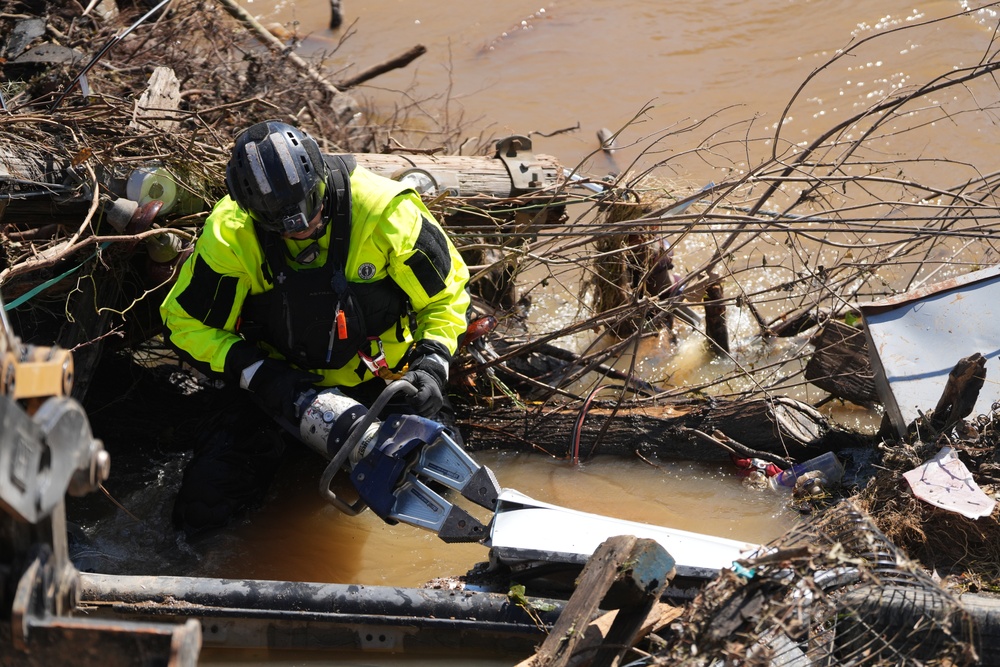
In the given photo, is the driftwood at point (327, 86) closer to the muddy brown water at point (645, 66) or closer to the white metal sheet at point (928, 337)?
the muddy brown water at point (645, 66)

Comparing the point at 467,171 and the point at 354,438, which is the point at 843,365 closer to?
the point at 467,171

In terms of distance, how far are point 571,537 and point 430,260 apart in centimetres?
133

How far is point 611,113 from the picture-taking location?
8195mm

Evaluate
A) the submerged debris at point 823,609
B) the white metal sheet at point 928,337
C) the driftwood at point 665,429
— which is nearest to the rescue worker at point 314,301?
the driftwood at point 665,429

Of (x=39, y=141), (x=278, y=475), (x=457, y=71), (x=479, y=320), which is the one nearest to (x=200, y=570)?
(x=278, y=475)

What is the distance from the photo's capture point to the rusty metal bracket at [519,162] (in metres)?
4.88

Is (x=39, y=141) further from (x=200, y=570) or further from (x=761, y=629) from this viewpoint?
(x=761, y=629)

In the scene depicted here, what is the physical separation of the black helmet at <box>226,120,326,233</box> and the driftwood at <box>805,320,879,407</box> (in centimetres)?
272

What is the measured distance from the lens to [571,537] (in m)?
3.28

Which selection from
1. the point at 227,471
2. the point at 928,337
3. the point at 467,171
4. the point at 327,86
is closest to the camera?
the point at 227,471

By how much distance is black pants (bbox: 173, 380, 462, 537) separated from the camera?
3957 mm

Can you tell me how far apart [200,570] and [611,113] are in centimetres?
576

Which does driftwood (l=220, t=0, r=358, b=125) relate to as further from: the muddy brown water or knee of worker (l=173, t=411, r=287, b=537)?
knee of worker (l=173, t=411, r=287, b=537)

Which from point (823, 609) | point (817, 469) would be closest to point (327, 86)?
point (817, 469)
